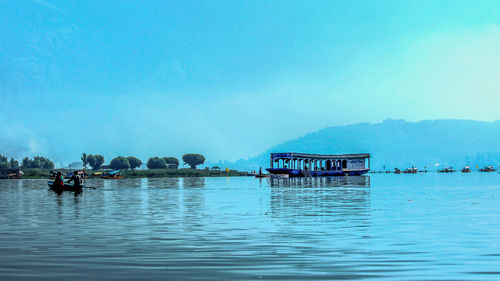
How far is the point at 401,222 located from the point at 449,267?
43.2ft

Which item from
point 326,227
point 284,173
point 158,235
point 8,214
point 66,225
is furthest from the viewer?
point 284,173

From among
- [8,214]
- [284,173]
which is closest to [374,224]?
[8,214]

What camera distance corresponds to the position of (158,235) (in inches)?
924

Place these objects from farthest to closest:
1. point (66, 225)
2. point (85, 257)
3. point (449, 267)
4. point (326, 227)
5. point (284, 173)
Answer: point (284, 173) < point (66, 225) < point (326, 227) < point (85, 257) < point (449, 267)

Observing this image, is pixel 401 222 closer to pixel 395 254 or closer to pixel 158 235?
pixel 395 254

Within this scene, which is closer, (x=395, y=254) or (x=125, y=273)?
(x=125, y=273)

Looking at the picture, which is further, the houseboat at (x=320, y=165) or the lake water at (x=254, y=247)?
the houseboat at (x=320, y=165)

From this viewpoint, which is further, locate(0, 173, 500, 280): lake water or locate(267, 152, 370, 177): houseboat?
locate(267, 152, 370, 177): houseboat

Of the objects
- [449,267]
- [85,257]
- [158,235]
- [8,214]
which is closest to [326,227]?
[158,235]

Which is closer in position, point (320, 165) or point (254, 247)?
point (254, 247)

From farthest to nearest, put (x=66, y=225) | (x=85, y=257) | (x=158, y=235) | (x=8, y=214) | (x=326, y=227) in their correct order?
(x=8, y=214)
(x=66, y=225)
(x=326, y=227)
(x=158, y=235)
(x=85, y=257)

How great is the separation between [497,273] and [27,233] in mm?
19895

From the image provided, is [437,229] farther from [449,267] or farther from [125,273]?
[125,273]

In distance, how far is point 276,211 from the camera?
36156mm
